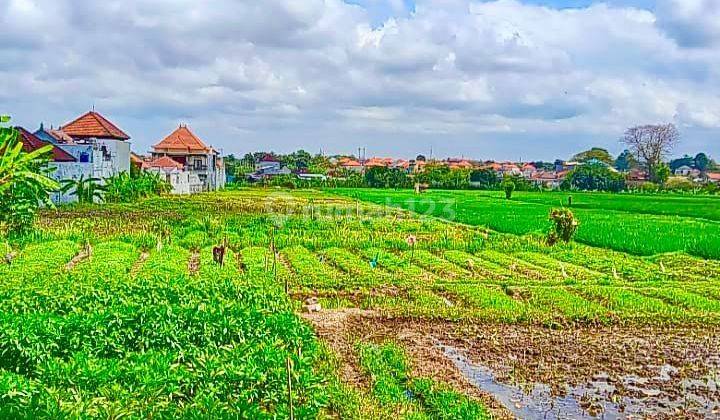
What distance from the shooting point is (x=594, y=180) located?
89.1 meters

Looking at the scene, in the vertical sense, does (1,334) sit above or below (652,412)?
above

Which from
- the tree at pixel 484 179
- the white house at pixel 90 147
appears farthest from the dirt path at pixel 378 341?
the tree at pixel 484 179

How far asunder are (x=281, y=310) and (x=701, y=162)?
15667cm

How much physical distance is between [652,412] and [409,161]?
14813 centimetres

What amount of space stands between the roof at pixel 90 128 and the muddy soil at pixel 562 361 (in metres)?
44.7

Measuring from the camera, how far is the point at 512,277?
56.0 feet

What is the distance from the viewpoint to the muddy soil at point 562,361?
8.27 meters

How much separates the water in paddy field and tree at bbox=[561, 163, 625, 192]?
82576 millimetres

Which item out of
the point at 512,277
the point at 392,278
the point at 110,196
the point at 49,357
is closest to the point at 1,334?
the point at 49,357

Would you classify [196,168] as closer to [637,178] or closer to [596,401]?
[637,178]

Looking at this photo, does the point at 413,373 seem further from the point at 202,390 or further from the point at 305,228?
the point at 305,228

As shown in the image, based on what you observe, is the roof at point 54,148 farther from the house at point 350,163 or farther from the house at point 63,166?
the house at point 350,163

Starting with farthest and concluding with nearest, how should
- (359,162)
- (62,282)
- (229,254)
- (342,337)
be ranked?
Result: (359,162)
(229,254)
(62,282)
(342,337)

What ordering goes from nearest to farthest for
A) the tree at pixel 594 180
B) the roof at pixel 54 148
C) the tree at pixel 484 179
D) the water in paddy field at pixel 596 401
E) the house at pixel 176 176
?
the water in paddy field at pixel 596 401, the roof at pixel 54 148, the house at pixel 176 176, the tree at pixel 594 180, the tree at pixel 484 179
